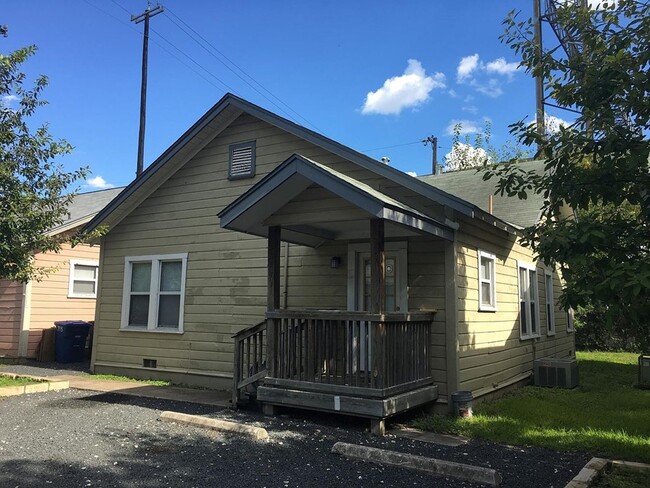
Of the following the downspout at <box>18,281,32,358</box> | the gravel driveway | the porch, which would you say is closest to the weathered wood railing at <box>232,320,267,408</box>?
the porch

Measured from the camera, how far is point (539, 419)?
7.43m

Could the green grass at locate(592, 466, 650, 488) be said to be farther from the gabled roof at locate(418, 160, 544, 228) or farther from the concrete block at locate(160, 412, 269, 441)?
the gabled roof at locate(418, 160, 544, 228)

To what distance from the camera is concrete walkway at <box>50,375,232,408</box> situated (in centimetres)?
873

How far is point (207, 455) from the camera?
5.47 m

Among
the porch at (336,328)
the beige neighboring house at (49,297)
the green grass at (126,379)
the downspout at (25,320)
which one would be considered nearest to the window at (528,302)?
the porch at (336,328)

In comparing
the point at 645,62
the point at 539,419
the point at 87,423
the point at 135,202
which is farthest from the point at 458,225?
the point at 135,202

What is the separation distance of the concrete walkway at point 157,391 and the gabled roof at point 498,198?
6917 mm

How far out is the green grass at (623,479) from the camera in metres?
4.75

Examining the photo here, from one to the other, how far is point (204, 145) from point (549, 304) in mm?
9333

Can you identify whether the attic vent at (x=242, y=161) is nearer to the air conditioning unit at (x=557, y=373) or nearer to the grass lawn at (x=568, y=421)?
the grass lawn at (x=568, y=421)

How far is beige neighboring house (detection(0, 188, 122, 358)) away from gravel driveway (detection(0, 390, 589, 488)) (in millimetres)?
7146

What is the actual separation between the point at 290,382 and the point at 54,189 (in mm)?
6020

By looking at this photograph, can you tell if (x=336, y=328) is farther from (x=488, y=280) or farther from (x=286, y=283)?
(x=488, y=280)

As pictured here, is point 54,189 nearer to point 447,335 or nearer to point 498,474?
point 447,335
